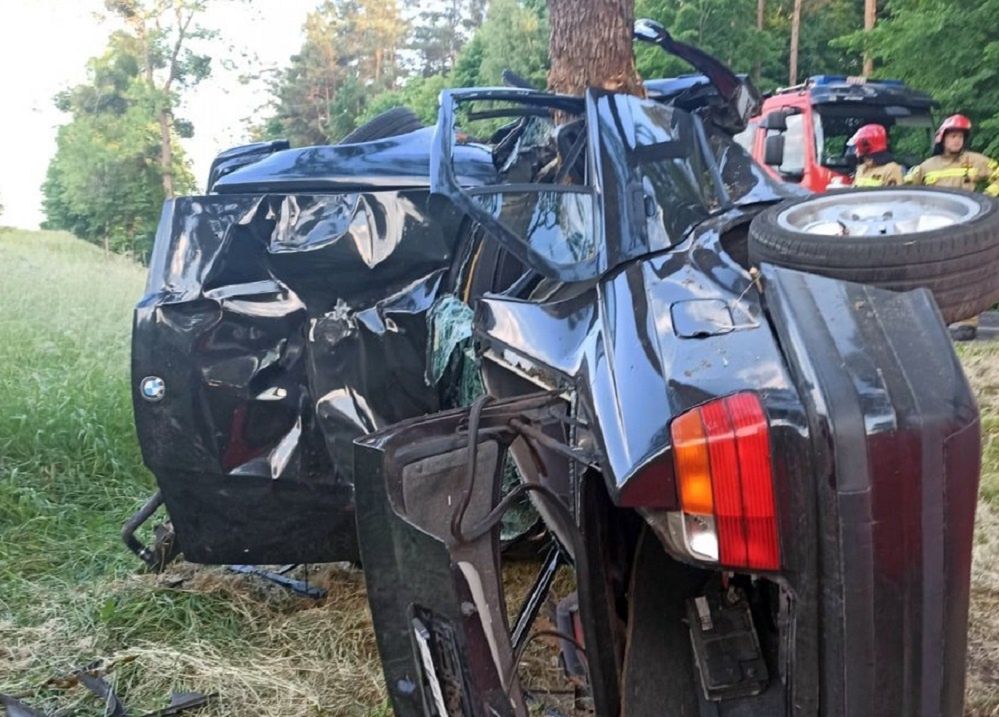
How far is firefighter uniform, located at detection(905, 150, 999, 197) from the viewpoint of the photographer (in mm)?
7715

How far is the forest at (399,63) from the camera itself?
1146cm

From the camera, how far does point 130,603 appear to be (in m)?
3.29

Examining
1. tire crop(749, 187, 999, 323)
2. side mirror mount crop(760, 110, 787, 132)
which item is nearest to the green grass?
tire crop(749, 187, 999, 323)

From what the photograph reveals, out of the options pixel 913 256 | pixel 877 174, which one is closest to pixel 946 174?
pixel 877 174

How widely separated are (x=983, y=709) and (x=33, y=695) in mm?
2800

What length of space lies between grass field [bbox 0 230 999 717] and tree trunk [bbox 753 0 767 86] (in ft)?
48.3

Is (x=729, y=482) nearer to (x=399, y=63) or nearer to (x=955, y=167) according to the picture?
(x=955, y=167)

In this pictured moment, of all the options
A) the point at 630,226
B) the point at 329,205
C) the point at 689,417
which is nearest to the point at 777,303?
the point at 689,417

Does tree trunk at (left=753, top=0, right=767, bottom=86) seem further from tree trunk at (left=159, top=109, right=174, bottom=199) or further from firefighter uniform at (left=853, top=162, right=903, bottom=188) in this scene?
tree trunk at (left=159, top=109, right=174, bottom=199)

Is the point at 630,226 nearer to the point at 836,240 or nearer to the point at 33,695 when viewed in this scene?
the point at 836,240

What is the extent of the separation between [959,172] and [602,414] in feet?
24.7

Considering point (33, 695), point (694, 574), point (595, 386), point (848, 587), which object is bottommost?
point (33, 695)

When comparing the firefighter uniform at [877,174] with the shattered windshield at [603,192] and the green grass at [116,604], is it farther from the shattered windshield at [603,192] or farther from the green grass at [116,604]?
the green grass at [116,604]

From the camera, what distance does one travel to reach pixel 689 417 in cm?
138
